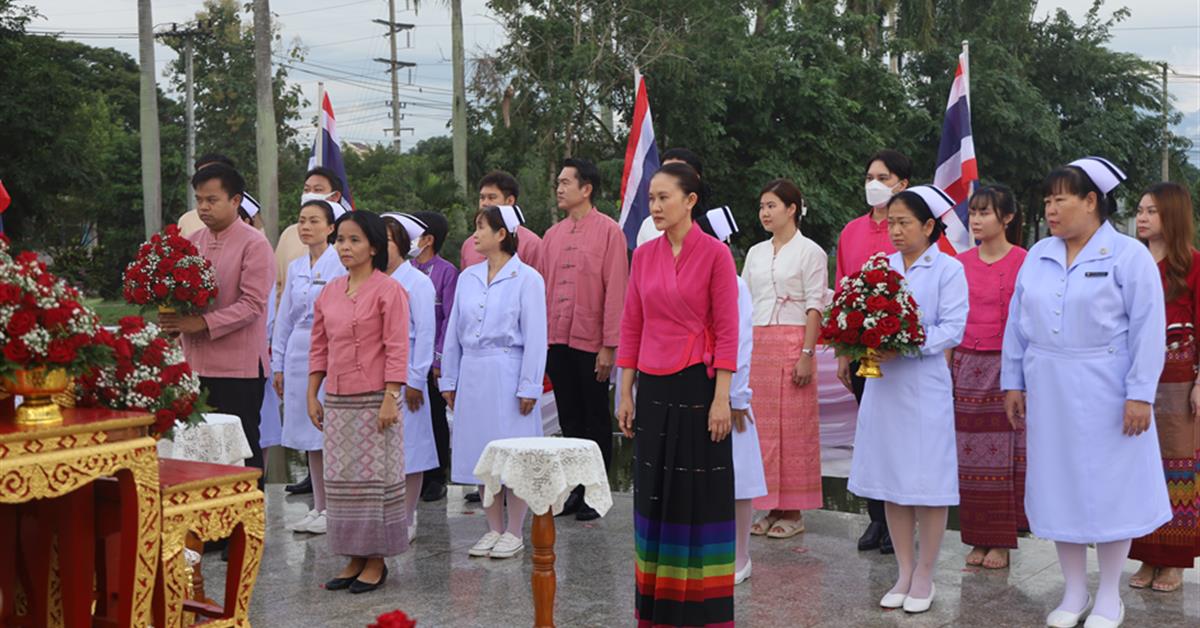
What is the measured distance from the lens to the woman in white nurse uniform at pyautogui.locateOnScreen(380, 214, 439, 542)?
24.5 ft

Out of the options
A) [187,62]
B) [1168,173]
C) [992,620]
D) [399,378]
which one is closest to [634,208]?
[399,378]

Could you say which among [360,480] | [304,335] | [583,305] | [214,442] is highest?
[583,305]

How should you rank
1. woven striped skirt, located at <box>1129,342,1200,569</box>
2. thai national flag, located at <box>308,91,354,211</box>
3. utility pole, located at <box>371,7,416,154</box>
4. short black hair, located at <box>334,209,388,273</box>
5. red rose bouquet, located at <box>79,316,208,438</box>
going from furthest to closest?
utility pole, located at <box>371,7,416,154</box>, thai national flag, located at <box>308,91,354,211</box>, short black hair, located at <box>334,209,388,273</box>, woven striped skirt, located at <box>1129,342,1200,569</box>, red rose bouquet, located at <box>79,316,208,438</box>

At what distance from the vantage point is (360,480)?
6.55m

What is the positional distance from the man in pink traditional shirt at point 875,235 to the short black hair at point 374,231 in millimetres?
2484

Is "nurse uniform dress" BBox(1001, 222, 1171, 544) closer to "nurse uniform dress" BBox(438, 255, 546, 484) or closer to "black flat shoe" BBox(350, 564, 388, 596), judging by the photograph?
"nurse uniform dress" BBox(438, 255, 546, 484)

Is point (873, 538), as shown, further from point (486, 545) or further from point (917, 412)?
point (486, 545)

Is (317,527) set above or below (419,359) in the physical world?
below

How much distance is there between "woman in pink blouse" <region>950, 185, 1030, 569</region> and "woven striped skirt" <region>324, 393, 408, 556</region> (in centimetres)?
293

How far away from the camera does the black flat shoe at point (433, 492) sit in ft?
29.9

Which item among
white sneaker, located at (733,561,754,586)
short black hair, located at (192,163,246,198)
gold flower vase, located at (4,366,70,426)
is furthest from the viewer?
short black hair, located at (192,163,246,198)

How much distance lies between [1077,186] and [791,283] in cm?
192

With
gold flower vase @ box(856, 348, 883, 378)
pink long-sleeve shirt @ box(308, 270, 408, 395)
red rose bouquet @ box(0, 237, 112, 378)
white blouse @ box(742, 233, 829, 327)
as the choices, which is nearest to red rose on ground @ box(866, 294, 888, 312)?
gold flower vase @ box(856, 348, 883, 378)

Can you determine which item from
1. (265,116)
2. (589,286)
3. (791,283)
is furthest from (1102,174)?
(265,116)
